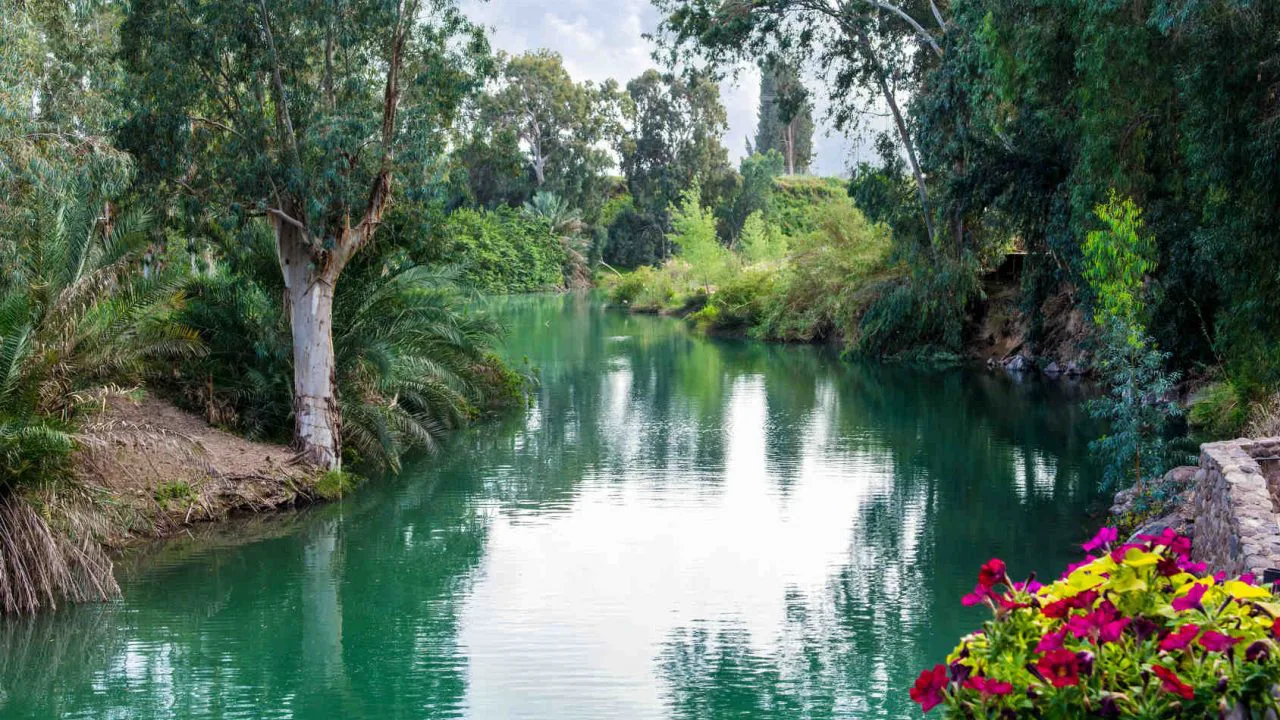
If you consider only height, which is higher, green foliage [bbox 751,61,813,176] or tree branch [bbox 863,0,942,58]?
green foliage [bbox 751,61,813,176]

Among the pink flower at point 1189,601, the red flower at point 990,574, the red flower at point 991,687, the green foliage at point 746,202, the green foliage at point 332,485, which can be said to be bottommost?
the green foliage at point 332,485

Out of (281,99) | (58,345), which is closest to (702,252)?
(281,99)

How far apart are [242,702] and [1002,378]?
75.6 ft

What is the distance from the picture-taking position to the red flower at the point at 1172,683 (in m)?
3.30

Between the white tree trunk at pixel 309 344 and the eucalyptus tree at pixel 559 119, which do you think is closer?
the white tree trunk at pixel 309 344

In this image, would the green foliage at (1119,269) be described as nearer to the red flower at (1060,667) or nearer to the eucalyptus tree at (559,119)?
the red flower at (1060,667)

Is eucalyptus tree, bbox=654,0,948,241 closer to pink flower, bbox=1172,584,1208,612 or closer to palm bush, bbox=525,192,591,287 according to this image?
pink flower, bbox=1172,584,1208,612

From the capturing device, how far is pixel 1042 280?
23812mm

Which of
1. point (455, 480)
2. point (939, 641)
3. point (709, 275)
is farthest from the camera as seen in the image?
point (709, 275)

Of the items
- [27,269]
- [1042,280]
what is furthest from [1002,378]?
[27,269]

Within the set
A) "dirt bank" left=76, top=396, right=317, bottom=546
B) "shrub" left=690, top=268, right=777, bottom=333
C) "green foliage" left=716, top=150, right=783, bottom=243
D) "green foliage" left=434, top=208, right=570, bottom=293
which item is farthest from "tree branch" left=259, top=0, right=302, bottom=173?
"green foliage" left=716, top=150, right=783, bottom=243

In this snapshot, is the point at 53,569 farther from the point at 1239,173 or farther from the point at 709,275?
the point at 709,275

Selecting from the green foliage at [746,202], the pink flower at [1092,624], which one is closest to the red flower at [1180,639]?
the pink flower at [1092,624]

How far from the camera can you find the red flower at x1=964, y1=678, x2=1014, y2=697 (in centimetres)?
340
